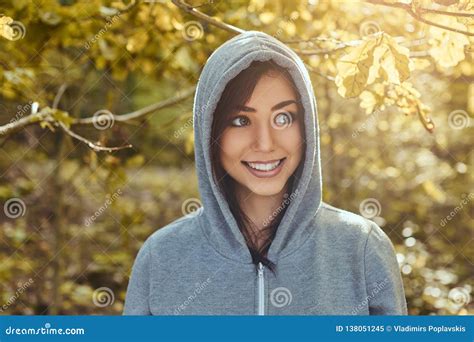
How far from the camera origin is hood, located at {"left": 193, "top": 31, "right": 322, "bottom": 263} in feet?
5.45

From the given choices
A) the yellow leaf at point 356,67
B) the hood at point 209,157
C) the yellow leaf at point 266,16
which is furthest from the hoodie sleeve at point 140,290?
the yellow leaf at point 266,16

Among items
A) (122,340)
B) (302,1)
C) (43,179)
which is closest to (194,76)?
(302,1)

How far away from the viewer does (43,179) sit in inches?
143

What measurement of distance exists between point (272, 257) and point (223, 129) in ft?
1.15

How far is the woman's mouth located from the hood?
2.7 inches

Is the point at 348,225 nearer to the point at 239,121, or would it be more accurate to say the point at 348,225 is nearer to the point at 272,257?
the point at 272,257

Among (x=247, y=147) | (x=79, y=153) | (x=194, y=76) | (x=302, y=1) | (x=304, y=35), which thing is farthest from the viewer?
(x=79, y=153)

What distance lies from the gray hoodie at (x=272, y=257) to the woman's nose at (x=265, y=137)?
0.09 metres

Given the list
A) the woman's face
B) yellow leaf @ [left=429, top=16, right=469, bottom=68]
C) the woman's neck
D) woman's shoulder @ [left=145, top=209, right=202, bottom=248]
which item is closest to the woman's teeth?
the woman's face

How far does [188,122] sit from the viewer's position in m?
2.57

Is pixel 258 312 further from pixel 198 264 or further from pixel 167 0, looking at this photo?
pixel 167 0

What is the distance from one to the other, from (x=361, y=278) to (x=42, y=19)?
1.32m

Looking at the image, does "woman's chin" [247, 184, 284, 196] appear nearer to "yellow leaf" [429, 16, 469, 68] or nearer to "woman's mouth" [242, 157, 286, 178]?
"woman's mouth" [242, 157, 286, 178]

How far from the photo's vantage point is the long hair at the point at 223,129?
1685 mm
